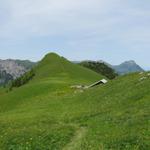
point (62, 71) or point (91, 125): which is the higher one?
point (62, 71)

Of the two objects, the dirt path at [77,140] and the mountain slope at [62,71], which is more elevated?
the mountain slope at [62,71]

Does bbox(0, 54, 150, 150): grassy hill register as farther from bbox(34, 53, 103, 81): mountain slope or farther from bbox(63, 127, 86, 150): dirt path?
bbox(34, 53, 103, 81): mountain slope

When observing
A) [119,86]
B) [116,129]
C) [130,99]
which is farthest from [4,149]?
[119,86]

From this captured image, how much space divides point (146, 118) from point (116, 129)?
2.96m

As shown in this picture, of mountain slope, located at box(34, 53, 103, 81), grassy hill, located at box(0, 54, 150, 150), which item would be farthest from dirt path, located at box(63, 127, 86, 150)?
mountain slope, located at box(34, 53, 103, 81)

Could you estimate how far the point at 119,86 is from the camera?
63500mm

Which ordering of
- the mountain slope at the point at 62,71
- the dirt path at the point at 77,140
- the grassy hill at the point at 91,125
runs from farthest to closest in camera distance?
the mountain slope at the point at 62,71
the grassy hill at the point at 91,125
the dirt path at the point at 77,140

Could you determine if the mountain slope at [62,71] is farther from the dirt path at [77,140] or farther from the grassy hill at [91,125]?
the dirt path at [77,140]

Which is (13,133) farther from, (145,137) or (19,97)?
(19,97)

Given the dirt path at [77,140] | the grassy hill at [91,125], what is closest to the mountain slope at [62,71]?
the grassy hill at [91,125]

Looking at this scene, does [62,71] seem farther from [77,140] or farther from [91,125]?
[77,140]

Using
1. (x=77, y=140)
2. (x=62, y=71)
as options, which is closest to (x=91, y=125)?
(x=77, y=140)

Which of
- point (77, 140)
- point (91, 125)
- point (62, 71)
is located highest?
point (62, 71)

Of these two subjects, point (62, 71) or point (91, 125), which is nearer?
point (91, 125)
